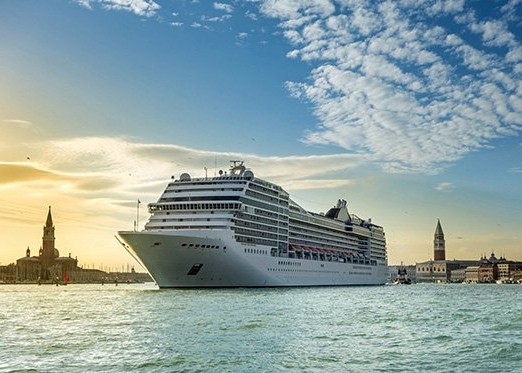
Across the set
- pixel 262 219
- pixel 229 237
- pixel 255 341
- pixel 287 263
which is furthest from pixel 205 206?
pixel 255 341

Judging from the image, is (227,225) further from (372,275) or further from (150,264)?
(372,275)

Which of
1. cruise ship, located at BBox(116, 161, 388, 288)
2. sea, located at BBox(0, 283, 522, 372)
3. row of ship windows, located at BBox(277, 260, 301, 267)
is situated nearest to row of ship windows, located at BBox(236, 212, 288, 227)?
cruise ship, located at BBox(116, 161, 388, 288)

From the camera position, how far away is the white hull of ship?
73250 millimetres

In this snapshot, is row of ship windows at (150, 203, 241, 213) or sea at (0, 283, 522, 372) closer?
sea at (0, 283, 522, 372)

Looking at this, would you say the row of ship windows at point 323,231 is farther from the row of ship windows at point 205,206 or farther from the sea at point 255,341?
the sea at point 255,341

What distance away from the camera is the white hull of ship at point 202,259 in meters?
73.2

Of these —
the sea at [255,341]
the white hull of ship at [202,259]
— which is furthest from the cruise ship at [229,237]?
the sea at [255,341]

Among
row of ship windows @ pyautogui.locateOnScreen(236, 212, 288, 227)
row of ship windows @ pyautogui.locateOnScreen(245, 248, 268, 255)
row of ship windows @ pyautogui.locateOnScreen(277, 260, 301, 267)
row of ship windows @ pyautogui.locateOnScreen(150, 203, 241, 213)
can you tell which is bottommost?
row of ship windows @ pyautogui.locateOnScreen(277, 260, 301, 267)

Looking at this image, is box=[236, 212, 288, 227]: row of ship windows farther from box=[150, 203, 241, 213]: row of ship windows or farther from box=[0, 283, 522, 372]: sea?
box=[0, 283, 522, 372]: sea

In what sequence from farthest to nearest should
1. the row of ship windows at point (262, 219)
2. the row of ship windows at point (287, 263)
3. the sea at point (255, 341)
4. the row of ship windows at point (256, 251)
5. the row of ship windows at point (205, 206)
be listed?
1. the row of ship windows at point (287, 263)
2. the row of ship windows at point (262, 219)
3. the row of ship windows at point (205, 206)
4. the row of ship windows at point (256, 251)
5. the sea at point (255, 341)

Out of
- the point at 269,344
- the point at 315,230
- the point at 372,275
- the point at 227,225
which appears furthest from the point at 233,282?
the point at 372,275

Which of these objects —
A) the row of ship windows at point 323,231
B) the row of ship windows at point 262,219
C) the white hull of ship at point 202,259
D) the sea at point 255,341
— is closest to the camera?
the sea at point 255,341

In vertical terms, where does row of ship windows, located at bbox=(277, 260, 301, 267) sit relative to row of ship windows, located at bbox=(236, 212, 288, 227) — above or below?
below

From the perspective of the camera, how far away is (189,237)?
2867 inches
